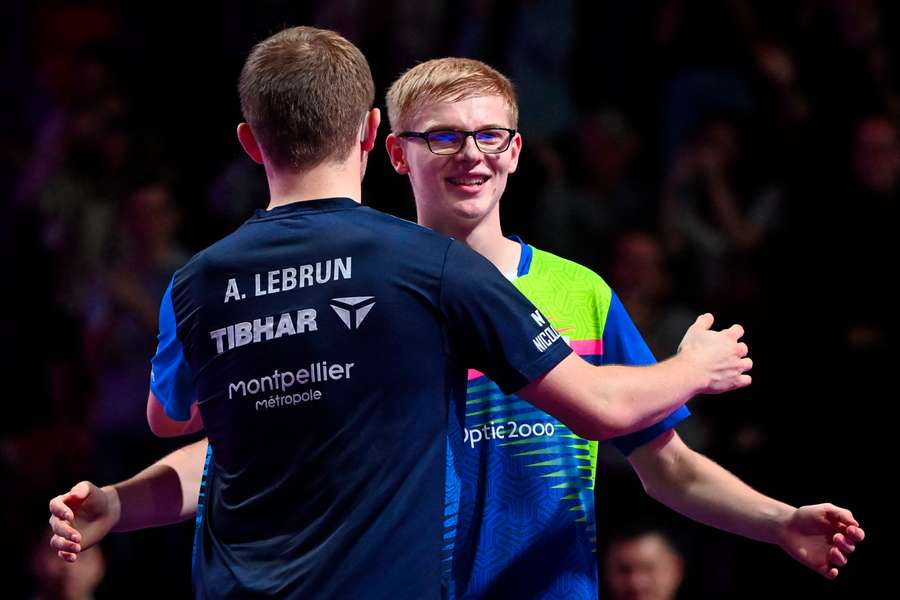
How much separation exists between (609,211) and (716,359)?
14.2 ft

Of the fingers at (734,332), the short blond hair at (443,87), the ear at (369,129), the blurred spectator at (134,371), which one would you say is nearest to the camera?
the ear at (369,129)

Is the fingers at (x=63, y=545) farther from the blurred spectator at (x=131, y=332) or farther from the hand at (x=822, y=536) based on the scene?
the blurred spectator at (x=131, y=332)

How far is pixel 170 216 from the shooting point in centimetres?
691

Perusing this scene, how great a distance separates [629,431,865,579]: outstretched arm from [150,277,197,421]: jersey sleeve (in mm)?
1144

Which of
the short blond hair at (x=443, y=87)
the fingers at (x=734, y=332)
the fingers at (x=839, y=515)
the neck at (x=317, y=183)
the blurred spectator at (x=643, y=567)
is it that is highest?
the short blond hair at (x=443, y=87)

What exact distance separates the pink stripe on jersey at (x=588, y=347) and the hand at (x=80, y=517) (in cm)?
116

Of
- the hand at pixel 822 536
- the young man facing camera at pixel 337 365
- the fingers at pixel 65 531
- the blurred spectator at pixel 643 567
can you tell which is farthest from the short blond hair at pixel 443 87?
the blurred spectator at pixel 643 567

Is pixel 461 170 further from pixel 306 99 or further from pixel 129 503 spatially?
pixel 129 503

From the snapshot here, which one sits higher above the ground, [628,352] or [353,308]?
→ [353,308]

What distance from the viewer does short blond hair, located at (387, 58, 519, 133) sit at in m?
3.41

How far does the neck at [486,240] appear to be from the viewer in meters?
3.38

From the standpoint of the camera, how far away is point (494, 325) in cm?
261

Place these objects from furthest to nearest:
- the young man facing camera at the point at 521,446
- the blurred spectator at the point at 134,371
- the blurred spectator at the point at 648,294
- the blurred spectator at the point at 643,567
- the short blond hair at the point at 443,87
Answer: the blurred spectator at the point at 134,371 < the blurred spectator at the point at 648,294 < the blurred spectator at the point at 643,567 < the short blond hair at the point at 443,87 < the young man facing camera at the point at 521,446

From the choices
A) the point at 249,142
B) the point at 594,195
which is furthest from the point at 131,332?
the point at 249,142
